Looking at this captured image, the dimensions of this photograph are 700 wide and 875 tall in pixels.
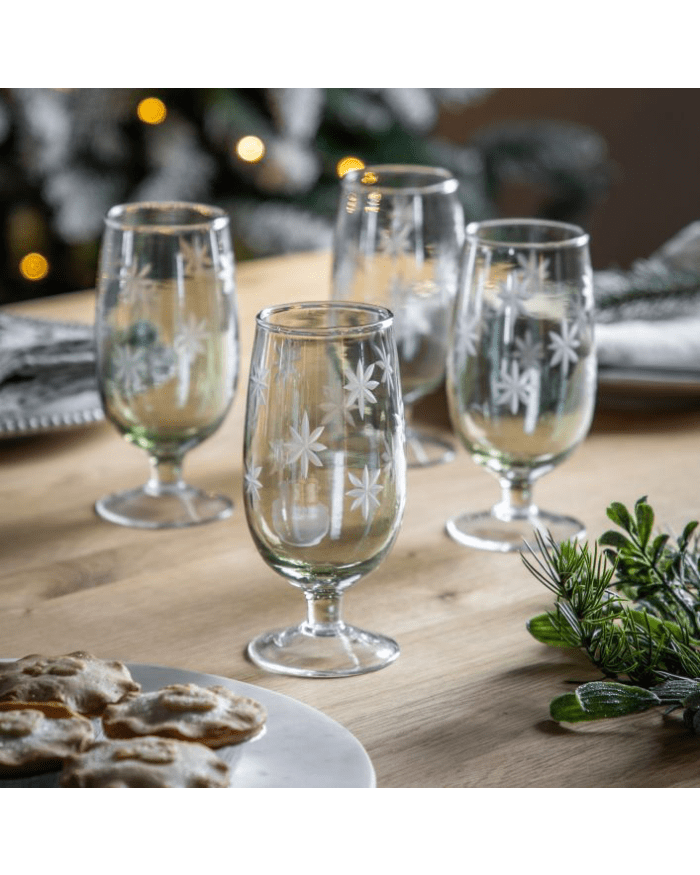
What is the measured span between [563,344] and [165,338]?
1.00ft

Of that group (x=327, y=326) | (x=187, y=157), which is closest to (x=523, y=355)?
(x=327, y=326)

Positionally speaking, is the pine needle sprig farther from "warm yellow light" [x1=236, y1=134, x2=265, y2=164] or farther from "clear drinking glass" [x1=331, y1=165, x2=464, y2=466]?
"warm yellow light" [x1=236, y1=134, x2=265, y2=164]

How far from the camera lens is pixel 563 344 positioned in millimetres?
925

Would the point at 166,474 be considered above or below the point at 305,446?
below

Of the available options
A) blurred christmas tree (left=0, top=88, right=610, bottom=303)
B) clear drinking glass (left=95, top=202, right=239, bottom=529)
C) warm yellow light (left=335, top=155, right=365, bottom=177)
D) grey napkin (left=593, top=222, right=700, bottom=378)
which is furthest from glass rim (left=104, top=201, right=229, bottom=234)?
warm yellow light (left=335, top=155, right=365, bottom=177)

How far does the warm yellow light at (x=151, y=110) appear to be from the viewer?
92.6 inches

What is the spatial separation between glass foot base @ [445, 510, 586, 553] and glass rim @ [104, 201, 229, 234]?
11.8 inches

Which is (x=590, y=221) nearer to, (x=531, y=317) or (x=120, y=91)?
(x=120, y=91)

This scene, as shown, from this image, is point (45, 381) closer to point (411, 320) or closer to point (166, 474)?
point (166, 474)

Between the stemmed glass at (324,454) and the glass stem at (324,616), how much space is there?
0.11ft

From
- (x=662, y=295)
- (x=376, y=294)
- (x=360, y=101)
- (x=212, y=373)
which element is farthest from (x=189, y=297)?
(x=360, y=101)

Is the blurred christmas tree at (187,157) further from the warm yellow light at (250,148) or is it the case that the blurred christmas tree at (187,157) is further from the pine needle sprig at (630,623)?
the pine needle sprig at (630,623)

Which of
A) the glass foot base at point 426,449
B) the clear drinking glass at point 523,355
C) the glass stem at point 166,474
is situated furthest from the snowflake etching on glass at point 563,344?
the glass stem at point 166,474

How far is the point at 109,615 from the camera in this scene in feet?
2.64
